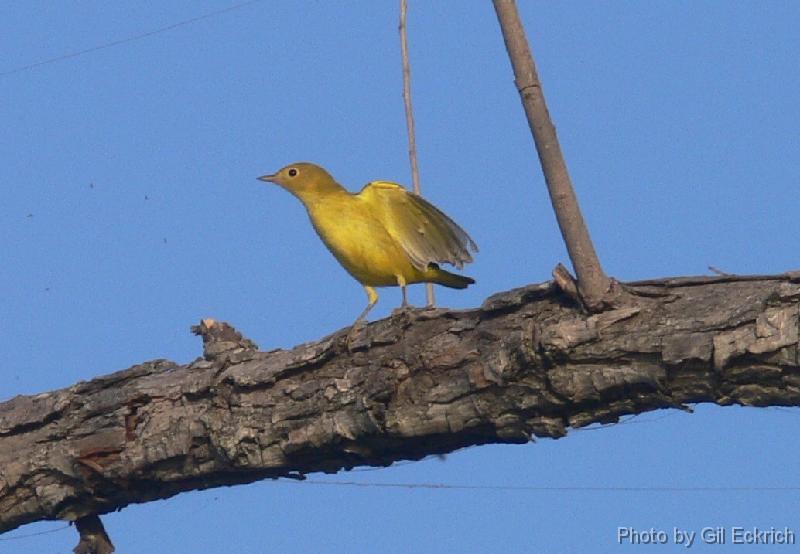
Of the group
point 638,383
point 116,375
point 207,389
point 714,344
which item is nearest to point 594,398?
point 638,383

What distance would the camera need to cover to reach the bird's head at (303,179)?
22.7 ft

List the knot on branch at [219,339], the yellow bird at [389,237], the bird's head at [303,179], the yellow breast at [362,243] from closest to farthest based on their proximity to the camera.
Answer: the knot on branch at [219,339], the yellow bird at [389,237], the yellow breast at [362,243], the bird's head at [303,179]

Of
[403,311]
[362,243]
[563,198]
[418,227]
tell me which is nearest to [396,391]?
[403,311]

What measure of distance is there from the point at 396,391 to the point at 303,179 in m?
2.70

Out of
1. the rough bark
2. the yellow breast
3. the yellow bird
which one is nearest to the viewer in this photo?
the rough bark

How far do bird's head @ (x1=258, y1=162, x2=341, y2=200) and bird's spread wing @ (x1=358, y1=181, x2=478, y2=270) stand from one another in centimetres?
48

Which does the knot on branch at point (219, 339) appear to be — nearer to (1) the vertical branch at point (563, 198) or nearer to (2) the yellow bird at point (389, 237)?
(2) the yellow bird at point (389, 237)

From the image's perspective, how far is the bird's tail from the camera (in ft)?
21.1

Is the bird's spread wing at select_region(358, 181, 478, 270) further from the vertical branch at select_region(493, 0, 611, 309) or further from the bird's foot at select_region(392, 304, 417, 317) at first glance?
the vertical branch at select_region(493, 0, 611, 309)

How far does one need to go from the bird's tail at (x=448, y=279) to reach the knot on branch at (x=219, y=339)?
1.21 meters

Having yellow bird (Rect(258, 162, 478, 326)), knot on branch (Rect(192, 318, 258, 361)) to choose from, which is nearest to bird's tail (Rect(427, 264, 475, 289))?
yellow bird (Rect(258, 162, 478, 326))

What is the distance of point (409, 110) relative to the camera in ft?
18.3

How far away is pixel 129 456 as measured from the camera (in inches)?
202

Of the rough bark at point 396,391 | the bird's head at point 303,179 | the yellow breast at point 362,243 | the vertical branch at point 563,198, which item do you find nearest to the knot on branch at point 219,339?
the rough bark at point 396,391
